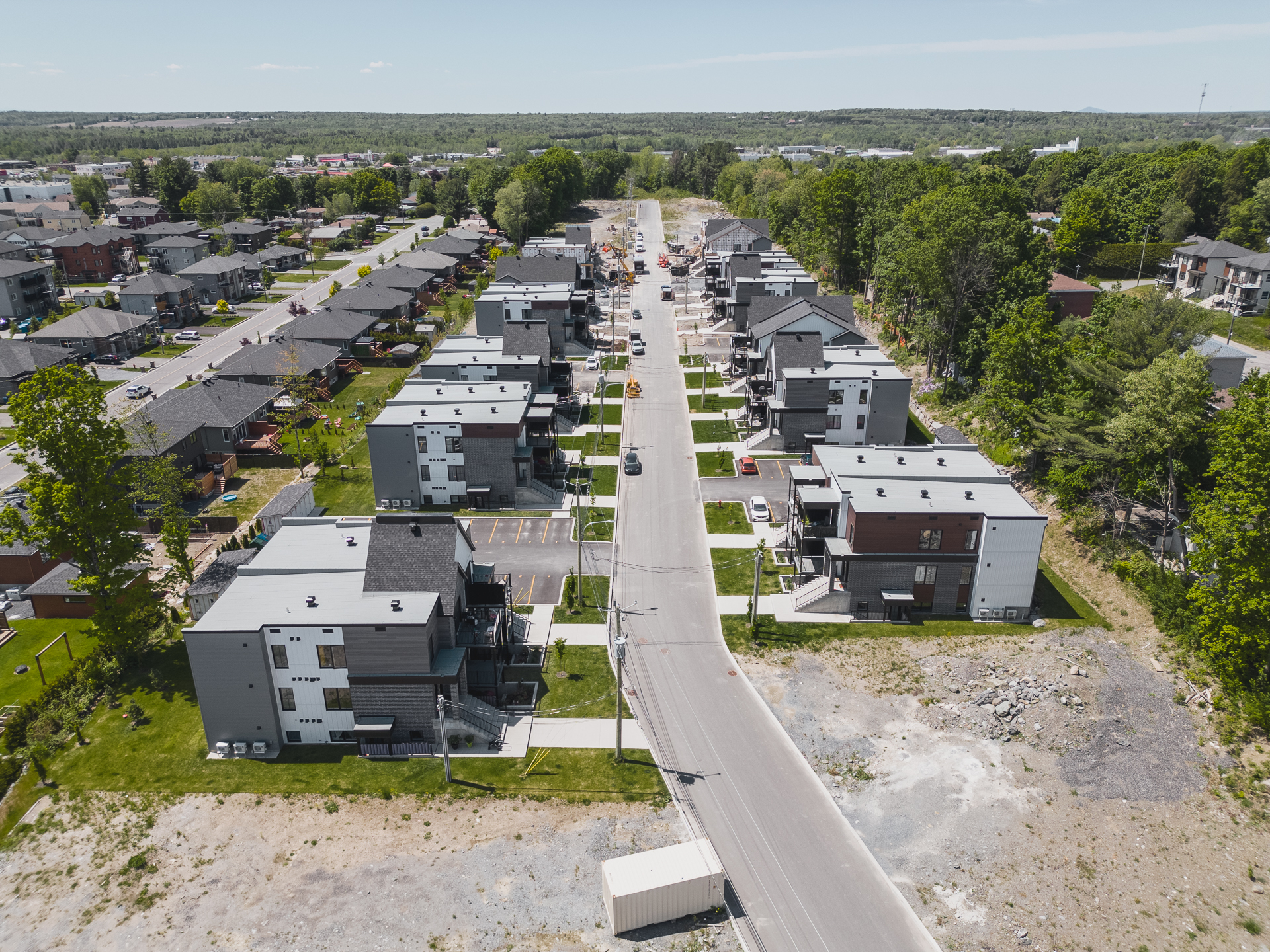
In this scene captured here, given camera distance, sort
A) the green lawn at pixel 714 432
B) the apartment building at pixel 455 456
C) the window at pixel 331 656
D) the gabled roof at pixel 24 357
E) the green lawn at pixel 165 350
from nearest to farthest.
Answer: the window at pixel 331 656 → the apartment building at pixel 455 456 → the green lawn at pixel 714 432 → the gabled roof at pixel 24 357 → the green lawn at pixel 165 350

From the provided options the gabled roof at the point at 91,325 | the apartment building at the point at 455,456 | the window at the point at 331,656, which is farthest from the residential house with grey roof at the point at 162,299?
the window at the point at 331,656

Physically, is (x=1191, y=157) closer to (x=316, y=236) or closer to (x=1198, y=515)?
(x=1198, y=515)

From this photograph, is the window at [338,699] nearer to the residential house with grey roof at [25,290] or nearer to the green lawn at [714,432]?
the green lawn at [714,432]

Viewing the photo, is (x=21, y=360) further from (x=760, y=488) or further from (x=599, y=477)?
(x=760, y=488)

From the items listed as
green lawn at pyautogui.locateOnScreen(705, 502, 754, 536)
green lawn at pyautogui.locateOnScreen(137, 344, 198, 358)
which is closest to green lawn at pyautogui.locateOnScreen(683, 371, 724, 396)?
green lawn at pyautogui.locateOnScreen(705, 502, 754, 536)

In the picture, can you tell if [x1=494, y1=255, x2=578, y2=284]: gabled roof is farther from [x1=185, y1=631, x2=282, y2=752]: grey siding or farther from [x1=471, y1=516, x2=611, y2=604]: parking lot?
[x1=185, y1=631, x2=282, y2=752]: grey siding

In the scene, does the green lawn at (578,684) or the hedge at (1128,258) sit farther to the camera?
the hedge at (1128,258)

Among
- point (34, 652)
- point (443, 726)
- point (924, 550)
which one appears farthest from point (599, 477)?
point (34, 652)
